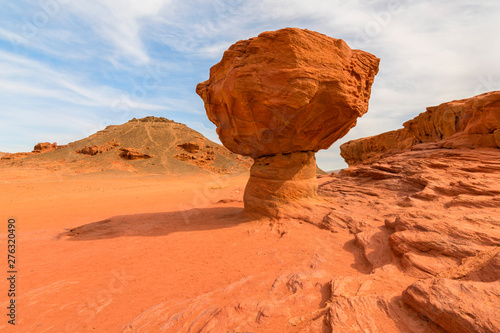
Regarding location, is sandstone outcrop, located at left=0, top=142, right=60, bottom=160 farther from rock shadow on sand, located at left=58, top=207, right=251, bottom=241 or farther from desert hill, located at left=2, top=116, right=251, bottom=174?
rock shadow on sand, located at left=58, top=207, right=251, bottom=241

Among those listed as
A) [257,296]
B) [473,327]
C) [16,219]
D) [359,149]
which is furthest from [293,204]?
[359,149]

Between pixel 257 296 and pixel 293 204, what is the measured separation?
3.80m

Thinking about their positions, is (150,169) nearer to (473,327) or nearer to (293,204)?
(293,204)

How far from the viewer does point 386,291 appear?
264cm

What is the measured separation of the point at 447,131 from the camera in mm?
15336

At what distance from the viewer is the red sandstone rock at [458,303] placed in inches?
68.3

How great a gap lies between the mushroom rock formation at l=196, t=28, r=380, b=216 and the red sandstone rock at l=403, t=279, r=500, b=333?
14.4 ft

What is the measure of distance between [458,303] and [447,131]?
59.3 ft

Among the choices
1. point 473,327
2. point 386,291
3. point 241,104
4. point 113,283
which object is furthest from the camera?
point 241,104

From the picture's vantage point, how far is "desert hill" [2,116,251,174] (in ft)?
94.7

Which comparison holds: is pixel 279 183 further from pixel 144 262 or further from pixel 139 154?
pixel 139 154

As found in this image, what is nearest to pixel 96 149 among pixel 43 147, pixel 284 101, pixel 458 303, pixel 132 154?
pixel 132 154

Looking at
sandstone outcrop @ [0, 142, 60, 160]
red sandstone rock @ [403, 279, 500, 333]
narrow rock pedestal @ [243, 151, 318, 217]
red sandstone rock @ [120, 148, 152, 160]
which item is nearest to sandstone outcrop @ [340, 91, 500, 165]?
narrow rock pedestal @ [243, 151, 318, 217]

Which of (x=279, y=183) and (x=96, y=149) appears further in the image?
(x=96, y=149)
